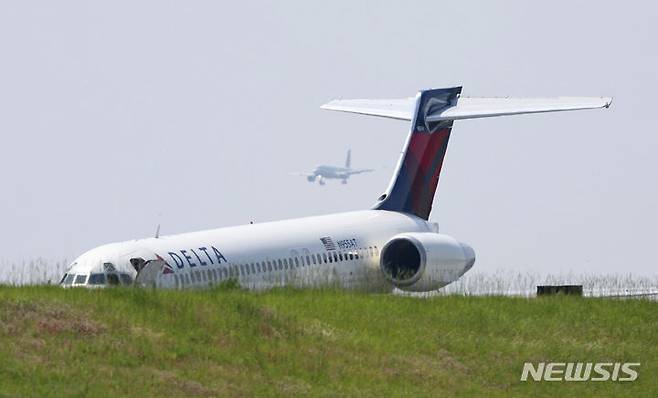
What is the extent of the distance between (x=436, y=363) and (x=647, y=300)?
371 inches

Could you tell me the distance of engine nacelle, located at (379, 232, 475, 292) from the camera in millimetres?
38625

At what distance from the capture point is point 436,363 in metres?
23.6

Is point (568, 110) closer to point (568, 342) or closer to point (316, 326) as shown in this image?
point (568, 342)

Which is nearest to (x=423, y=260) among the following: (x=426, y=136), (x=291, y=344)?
(x=426, y=136)

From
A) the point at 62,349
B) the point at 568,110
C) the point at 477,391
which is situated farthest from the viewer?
the point at 568,110

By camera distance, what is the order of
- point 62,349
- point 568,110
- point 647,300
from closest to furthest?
1. point 62,349
2. point 647,300
3. point 568,110

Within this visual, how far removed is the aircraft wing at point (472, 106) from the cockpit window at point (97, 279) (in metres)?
13.8

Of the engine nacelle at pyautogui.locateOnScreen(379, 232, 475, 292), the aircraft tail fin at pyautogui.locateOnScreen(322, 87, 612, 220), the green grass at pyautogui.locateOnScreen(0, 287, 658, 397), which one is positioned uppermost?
the aircraft tail fin at pyautogui.locateOnScreen(322, 87, 612, 220)

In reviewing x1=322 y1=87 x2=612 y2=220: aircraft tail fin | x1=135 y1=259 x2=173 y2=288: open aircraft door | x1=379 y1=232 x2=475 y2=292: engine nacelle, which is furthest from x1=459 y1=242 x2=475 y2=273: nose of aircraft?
x1=135 y1=259 x2=173 y2=288: open aircraft door

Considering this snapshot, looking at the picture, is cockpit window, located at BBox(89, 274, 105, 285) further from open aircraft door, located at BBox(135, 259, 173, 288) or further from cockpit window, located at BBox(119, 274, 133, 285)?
open aircraft door, located at BBox(135, 259, 173, 288)

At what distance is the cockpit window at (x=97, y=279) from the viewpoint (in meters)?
31.8

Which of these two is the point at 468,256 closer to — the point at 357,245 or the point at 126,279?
the point at 357,245

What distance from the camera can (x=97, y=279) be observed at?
104 ft

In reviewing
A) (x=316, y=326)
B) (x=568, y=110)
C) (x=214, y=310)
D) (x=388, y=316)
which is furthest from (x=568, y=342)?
(x=568, y=110)
